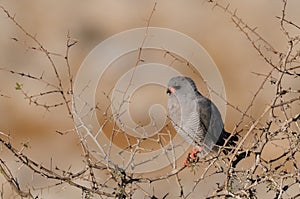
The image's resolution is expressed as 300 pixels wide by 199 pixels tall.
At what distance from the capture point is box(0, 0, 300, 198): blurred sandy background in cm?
1234

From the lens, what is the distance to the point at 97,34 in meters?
14.0

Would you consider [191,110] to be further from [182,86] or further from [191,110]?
[182,86]

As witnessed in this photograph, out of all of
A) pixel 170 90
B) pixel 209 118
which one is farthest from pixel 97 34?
pixel 209 118

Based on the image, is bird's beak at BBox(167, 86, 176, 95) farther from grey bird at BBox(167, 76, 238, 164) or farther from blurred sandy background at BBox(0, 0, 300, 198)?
blurred sandy background at BBox(0, 0, 300, 198)

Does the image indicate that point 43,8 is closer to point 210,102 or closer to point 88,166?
point 210,102

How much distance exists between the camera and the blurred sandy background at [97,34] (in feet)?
40.5

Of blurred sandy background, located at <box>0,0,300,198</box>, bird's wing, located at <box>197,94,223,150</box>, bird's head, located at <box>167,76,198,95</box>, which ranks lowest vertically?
bird's wing, located at <box>197,94,223,150</box>

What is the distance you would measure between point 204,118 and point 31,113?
6853 millimetres

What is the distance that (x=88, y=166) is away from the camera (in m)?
3.96

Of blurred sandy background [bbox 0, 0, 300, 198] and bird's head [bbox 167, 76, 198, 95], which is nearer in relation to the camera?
bird's head [bbox 167, 76, 198, 95]

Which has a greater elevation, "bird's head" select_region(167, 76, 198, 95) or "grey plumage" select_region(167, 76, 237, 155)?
"bird's head" select_region(167, 76, 198, 95)

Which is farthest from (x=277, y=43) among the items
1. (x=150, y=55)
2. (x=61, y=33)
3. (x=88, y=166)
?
(x=88, y=166)

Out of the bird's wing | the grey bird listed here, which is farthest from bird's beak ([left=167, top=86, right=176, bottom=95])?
the bird's wing

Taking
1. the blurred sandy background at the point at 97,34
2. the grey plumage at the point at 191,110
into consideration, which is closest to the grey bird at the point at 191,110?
the grey plumage at the point at 191,110
